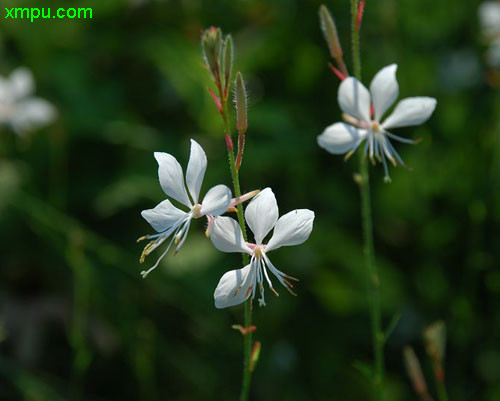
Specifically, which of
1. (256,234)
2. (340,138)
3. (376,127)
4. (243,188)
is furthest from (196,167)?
(243,188)

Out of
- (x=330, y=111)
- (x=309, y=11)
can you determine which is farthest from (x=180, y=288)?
(x=309, y=11)

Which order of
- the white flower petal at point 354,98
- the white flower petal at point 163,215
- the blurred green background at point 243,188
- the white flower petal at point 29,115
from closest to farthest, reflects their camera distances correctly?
the white flower petal at point 163,215
the white flower petal at point 354,98
the blurred green background at point 243,188
the white flower petal at point 29,115

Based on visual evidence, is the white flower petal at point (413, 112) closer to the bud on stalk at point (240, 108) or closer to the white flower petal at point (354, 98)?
the white flower petal at point (354, 98)

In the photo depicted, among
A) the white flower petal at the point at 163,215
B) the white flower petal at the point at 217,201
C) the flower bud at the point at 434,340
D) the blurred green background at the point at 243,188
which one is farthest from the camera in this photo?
the blurred green background at the point at 243,188

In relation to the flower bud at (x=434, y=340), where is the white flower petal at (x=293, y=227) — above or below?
above

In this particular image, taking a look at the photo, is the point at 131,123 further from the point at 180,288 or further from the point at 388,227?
the point at 388,227

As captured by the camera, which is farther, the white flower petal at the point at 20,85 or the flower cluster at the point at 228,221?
the white flower petal at the point at 20,85

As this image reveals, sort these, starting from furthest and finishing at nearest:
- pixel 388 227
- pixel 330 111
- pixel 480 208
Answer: pixel 330 111 < pixel 388 227 < pixel 480 208

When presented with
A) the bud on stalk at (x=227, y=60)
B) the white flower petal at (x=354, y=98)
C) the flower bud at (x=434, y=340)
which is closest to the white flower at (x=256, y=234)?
the bud on stalk at (x=227, y=60)
